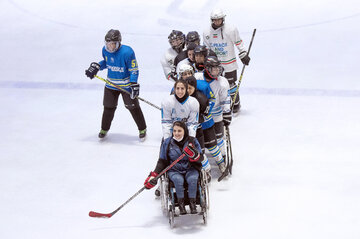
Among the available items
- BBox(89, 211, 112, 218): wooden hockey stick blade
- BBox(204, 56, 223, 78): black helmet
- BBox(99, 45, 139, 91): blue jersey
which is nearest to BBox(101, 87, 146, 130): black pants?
BBox(99, 45, 139, 91): blue jersey

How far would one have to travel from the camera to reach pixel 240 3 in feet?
33.0

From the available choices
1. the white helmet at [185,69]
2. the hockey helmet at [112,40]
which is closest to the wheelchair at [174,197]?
the white helmet at [185,69]

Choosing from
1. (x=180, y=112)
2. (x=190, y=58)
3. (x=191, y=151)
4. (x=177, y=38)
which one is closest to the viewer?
(x=191, y=151)

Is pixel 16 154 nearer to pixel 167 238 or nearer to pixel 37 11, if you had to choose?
pixel 167 238

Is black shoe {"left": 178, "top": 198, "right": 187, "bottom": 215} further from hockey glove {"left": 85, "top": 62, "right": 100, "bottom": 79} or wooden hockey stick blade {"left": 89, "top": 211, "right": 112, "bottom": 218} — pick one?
hockey glove {"left": 85, "top": 62, "right": 100, "bottom": 79}

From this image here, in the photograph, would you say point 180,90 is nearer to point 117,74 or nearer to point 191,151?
point 191,151

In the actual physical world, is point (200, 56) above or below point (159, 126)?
above

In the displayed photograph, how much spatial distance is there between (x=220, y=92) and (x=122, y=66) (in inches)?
46.1

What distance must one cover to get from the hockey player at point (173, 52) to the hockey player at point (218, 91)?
0.75 m

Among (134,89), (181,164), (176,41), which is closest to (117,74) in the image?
(134,89)

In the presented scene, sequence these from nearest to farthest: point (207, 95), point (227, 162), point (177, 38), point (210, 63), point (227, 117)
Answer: point (210, 63), point (207, 95), point (227, 117), point (227, 162), point (177, 38)

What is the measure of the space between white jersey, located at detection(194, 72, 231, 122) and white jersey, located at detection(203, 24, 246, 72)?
122cm

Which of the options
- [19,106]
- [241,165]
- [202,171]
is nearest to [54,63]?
[19,106]

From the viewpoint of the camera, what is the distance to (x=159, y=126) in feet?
21.7
